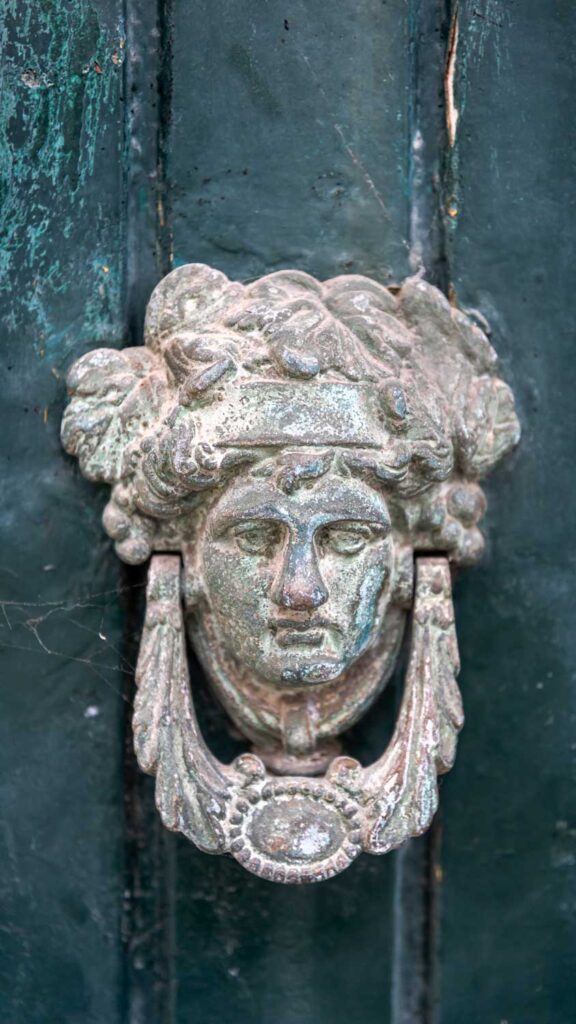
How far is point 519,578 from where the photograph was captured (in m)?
1.13

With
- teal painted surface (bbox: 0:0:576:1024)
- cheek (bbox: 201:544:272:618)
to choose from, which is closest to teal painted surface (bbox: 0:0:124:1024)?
teal painted surface (bbox: 0:0:576:1024)

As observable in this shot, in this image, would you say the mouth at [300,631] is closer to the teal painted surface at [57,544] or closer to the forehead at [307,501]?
the forehead at [307,501]

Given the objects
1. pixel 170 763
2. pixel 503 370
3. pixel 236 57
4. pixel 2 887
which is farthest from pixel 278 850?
pixel 236 57

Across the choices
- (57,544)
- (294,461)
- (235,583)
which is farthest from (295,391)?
(57,544)

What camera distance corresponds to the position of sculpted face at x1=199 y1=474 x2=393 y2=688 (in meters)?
0.97

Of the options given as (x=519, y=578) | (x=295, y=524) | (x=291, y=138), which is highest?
(x=291, y=138)

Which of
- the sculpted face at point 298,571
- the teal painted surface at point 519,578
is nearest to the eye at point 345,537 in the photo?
the sculpted face at point 298,571

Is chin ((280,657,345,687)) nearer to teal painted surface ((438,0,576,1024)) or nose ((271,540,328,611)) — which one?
nose ((271,540,328,611))

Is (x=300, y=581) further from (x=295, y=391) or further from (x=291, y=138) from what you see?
(x=291, y=138)

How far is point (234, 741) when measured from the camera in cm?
112

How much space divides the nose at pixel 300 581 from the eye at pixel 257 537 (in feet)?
0.08

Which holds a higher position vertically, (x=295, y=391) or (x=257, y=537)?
(x=295, y=391)

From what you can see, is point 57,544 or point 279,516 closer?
point 279,516

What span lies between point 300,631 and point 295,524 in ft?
0.28
